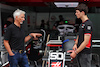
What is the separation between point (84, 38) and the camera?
7.71 feet

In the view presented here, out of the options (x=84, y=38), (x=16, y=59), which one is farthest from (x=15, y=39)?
(x=84, y=38)

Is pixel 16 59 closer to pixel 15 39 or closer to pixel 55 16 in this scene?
pixel 15 39

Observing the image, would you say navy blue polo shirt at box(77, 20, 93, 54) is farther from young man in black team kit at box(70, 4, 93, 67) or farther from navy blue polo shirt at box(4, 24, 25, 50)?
navy blue polo shirt at box(4, 24, 25, 50)

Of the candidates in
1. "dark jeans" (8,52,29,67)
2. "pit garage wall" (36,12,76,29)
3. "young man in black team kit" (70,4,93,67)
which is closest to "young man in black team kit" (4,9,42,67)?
"dark jeans" (8,52,29,67)

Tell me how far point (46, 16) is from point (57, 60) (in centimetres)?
956

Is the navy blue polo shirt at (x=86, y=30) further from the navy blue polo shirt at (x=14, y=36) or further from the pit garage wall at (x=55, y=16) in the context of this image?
the pit garage wall at (x=55, y=16)

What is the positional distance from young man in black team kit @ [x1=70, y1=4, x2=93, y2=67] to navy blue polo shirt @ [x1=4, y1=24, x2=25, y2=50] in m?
0.82

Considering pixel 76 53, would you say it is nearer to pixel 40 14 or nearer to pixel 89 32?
pixel 89 32

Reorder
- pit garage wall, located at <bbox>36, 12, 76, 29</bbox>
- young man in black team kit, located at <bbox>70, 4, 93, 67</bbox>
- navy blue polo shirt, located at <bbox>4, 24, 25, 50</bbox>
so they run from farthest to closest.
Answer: pit garage wall, located at <bbox>36, 12, 76, 29</bbox>, navy blue polo shirt, located at <bbox>4, 24, 25, 50</bbox>, young man in black team kit, located at <bbox>70, 4, 93, 67</bbox>

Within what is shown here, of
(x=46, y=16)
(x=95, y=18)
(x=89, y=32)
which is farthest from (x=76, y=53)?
(x=46, y=16)

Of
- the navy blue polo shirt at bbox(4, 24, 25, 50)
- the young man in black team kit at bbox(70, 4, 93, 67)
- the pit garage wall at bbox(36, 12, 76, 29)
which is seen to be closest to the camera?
the young man in black team kit at bbox(70, 4, 93, 67)

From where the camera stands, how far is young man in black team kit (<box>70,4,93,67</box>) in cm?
233

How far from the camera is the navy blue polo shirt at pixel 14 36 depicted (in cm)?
251

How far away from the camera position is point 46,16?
1229 cm
